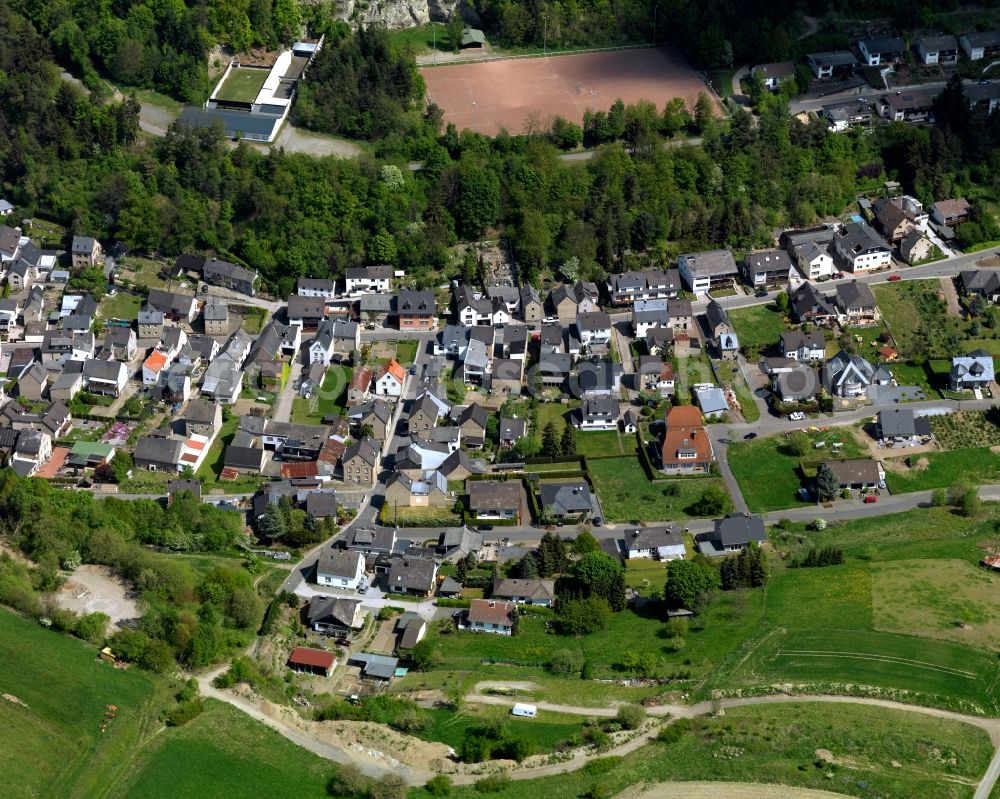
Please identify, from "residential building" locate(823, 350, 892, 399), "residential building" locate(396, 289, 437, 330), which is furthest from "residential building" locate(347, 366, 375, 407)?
"residential building" locate(823, 350, 892, 399)

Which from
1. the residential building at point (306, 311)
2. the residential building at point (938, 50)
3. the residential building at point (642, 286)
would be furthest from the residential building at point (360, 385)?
the residential building at point (938, 50)

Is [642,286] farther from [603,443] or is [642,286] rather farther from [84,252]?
[84,252]

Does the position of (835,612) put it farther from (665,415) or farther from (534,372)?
(534,372)

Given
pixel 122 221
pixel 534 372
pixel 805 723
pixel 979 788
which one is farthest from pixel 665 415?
pixel 122 221

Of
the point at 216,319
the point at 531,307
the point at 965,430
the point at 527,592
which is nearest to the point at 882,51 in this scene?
the point at 531,307

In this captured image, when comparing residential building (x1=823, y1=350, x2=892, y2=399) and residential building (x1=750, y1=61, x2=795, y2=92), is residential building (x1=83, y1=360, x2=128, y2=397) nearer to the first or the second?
residential building (x1=823, y1=350, x2=892, y2=399)

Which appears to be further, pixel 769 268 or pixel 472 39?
→ pixel 472 39
